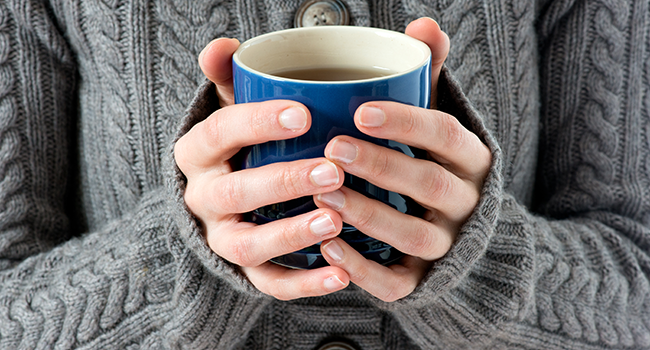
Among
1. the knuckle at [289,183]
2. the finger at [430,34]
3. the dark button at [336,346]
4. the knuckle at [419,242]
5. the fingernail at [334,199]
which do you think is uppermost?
the finger at [430,34]

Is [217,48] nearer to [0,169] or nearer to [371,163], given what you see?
[371,163]

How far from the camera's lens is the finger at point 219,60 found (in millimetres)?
502

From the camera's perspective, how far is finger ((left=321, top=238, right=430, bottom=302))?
45cm

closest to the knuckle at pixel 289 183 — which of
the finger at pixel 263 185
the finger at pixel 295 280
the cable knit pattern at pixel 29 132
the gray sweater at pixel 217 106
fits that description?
the finger at pixel 263 185

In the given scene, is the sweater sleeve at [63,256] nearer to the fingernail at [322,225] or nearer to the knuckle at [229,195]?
the knuckle at [229,195]

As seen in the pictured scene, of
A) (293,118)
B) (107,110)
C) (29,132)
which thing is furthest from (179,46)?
(293,118)

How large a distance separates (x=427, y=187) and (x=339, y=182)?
0.10 m

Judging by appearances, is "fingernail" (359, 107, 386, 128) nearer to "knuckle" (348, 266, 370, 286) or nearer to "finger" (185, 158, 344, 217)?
"finger" (185, 158, 344, 217)

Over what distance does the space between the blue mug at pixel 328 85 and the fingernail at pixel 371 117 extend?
0.01m

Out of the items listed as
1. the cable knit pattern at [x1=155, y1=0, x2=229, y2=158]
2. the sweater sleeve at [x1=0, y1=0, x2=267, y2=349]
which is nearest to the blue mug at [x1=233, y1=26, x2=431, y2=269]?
the sweater sleeve at [x1=0, y1=0, x2=267, y2=349]

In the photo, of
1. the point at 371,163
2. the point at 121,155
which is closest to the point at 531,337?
the point at 371,163

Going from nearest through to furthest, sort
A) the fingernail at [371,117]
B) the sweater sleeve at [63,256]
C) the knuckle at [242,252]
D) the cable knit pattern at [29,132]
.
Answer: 1. the fingernail at [371,117]
2. the knuckle at [242,252]
3. the sweater sleeve at [63,256]
4. the cable knit pattern at [29,132]

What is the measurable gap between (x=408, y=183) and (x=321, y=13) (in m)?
0.44

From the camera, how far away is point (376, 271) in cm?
48
